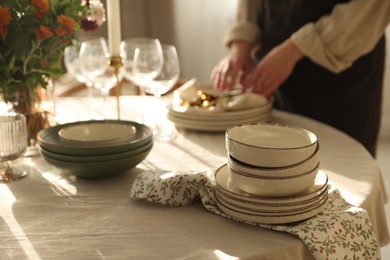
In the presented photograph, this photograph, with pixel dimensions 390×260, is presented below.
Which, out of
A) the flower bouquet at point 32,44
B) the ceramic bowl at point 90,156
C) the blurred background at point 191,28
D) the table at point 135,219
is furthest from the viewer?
the blurred background at point 191,28

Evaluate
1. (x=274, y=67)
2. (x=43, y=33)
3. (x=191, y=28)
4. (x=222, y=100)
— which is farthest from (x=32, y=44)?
(x=191, y=28)

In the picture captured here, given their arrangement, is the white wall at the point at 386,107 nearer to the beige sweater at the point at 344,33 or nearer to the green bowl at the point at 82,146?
the beige sweater at the point at 344,33

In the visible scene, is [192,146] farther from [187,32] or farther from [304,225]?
[187,32]

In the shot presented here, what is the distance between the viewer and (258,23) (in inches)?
85.1

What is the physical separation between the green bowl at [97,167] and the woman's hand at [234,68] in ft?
2.39

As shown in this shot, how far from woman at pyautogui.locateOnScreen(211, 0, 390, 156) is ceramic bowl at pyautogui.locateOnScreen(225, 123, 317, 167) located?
764mm

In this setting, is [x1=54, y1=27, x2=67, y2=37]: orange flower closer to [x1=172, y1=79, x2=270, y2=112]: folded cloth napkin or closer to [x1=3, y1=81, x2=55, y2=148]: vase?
[x1=3, y1=81, x2=55, y2=148]: vase

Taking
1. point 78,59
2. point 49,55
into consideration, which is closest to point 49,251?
point 49,55

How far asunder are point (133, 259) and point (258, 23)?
1.47 meters

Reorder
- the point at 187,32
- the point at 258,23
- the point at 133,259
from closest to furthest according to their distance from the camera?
1. the point at 133,259
2. the point at 258,23
3. the point at 187,32

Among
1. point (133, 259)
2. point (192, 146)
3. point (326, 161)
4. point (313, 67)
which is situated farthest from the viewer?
point (313, 67)

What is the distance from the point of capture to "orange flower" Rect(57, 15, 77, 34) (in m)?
1.28

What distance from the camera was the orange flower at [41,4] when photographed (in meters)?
1.23

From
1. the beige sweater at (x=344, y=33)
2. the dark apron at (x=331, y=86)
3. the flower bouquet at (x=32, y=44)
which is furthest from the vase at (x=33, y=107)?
A: the dark apron at (x=331, y=86)
